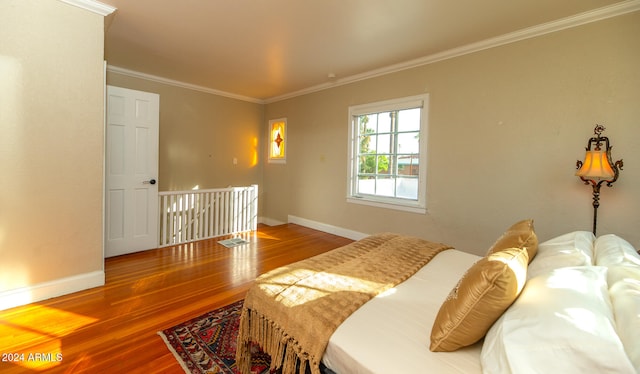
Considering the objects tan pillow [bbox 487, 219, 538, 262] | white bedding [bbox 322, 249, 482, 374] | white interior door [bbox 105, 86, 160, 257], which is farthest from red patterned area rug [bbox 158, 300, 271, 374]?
white interior door [bbox 105, 86, 160, 257]

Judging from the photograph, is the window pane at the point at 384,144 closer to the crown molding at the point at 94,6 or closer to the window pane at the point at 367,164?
the window pane at the point at 367,164

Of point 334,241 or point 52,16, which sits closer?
point 52,16

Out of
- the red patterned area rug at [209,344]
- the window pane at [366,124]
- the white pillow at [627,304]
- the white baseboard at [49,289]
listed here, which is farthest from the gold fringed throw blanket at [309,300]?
the window pane at [366,124]

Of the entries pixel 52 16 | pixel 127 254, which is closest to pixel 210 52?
pixel 52 16

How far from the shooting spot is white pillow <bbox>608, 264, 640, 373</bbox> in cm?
74

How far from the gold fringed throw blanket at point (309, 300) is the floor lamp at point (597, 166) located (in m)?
1.58

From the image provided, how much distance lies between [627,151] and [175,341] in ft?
12.8

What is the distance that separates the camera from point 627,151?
2383 mm

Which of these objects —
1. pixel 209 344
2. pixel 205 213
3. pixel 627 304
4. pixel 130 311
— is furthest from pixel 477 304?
pixel 205 213

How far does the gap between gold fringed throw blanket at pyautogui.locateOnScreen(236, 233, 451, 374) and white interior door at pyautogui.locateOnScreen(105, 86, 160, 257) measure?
9.27 feet

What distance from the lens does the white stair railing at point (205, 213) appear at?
13.4 ft

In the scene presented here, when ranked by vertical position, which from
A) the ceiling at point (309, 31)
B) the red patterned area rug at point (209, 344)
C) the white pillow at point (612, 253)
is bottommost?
the red patterned area rug at point (209, 344)

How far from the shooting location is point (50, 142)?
239 centimetres

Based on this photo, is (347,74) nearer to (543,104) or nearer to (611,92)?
(543,104)
